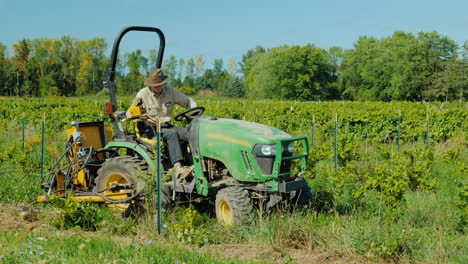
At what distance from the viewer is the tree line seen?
68.8 metres

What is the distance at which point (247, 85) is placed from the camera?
119m

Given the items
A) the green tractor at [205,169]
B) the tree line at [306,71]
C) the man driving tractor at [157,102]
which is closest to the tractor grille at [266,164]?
the green tractor at [205,169]

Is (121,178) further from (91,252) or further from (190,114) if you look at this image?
(91,252)

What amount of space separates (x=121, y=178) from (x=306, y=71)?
7691cm

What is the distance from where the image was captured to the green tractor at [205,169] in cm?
554

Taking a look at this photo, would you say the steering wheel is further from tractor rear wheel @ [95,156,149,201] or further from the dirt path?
the dirt path

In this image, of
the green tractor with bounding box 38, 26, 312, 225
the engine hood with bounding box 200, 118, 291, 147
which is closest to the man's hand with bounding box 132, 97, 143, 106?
the green tractor with bounding box 38, 26, 312, 225

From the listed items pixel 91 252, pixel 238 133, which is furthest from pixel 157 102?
pixel 91 252

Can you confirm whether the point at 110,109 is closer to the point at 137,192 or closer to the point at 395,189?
the point at 137,192

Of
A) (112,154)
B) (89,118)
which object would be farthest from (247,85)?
(112,154)

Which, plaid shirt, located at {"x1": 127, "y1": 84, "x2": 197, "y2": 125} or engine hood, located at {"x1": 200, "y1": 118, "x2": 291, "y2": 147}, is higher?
plaid shirt, located at {"x1": 127, "y1": 84, "x2": 197, "y2": 125}

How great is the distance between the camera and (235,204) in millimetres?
5469

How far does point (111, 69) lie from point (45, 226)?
209 cm

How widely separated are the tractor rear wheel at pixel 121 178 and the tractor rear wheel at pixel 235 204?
96cm
